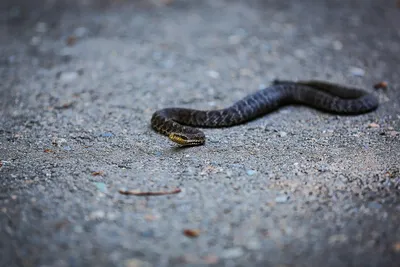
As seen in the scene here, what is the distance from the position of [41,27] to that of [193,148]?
6401mm

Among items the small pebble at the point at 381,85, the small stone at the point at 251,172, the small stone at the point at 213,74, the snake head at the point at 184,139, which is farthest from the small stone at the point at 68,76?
A: the small pebble at the point at 381,85

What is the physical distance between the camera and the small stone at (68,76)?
328 inches

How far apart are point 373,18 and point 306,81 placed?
4075 millimetres

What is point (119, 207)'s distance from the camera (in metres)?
4.58

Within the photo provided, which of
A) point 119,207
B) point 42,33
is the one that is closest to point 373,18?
point 42,33

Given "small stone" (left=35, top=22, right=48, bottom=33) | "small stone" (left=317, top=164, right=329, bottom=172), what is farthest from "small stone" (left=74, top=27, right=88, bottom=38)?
"small stone" (left=317, top=164, right=329, bottom=172)

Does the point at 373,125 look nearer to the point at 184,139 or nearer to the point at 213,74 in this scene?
the point at 184,139

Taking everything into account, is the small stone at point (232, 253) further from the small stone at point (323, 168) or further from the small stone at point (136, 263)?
the small stone at point (323, 168)

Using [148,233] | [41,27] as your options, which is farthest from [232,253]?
[41,27]

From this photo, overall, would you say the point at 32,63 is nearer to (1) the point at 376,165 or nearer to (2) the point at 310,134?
(2) the point at 310,134

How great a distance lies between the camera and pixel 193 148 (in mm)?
6098

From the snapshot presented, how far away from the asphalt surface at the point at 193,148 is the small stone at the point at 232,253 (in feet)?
0.05

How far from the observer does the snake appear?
21.3 ft

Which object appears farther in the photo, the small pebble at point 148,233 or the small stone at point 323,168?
the small stone at point 323,168
